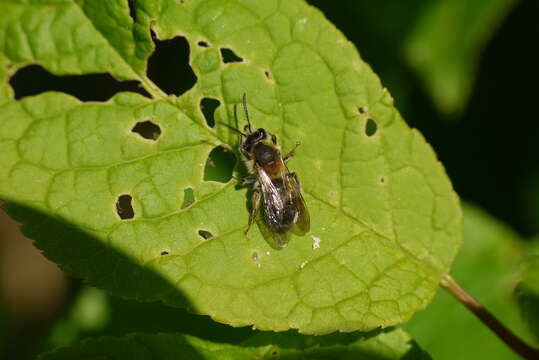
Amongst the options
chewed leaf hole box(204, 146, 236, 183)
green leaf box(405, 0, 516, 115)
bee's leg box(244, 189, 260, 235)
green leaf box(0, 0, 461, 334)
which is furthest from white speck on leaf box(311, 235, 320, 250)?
green leaf box(405, 0, 516, 115)

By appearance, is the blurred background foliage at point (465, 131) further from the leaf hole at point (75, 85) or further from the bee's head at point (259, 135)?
the leaf hole at point (75, 85)

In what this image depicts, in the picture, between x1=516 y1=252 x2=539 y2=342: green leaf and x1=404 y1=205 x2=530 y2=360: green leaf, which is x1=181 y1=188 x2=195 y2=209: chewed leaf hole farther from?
x1=404 y1=205 x2=530 y2=360: green leaf

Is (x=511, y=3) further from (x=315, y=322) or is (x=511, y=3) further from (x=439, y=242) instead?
(x=315, y=322)

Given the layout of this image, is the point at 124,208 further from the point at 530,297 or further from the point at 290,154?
the point at 530,297

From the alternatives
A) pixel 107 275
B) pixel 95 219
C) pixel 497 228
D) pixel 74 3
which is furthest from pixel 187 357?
pixel 497 228

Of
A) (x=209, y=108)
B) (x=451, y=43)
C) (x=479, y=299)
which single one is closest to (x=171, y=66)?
(x=209, y=108)
